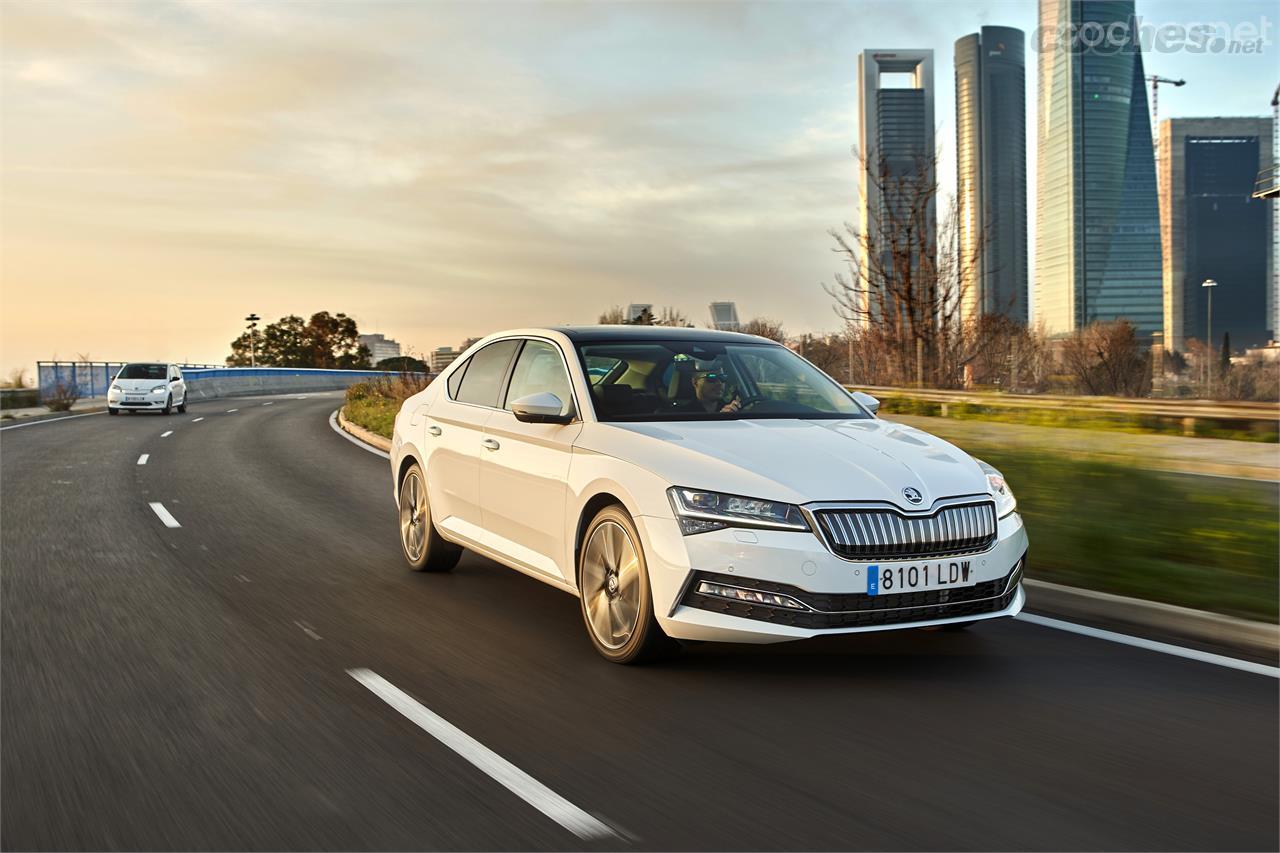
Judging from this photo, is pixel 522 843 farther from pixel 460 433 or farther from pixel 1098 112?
pixel 1098 112

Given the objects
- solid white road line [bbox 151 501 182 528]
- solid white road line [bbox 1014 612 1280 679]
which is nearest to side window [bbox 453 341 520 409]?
solid white road line [bbox 1014 612 1280 679]

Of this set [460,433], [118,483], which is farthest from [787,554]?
[118,483]

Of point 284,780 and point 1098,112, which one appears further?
point 1098,112

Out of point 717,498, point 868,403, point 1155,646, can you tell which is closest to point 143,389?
point 868,403

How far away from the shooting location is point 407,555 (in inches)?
330

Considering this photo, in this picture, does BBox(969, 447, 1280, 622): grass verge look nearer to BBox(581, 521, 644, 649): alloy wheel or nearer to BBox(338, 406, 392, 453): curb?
BBox(581, 521, 644, 649): alloy wheel

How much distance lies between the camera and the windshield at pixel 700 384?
245 inches

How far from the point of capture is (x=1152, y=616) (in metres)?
6.28

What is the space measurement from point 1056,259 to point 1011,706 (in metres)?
185

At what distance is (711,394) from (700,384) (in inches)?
3.8

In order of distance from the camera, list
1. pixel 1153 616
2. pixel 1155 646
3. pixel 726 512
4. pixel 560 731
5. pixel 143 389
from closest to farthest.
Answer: pixel 560 731 → pixel 726 512 → pixel 1155 646 → pixel 1153 616 → pixel 143 389

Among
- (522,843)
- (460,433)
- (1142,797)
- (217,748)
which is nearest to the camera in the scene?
(522,843)

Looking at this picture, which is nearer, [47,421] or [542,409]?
[542,409]

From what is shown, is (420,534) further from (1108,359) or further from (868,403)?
(1108,359)
